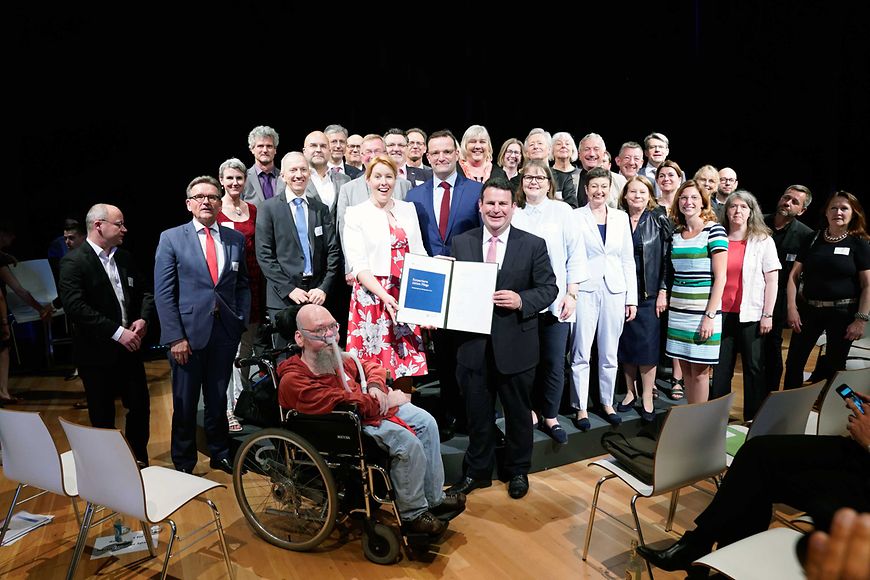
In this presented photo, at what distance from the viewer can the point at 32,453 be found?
266 cm

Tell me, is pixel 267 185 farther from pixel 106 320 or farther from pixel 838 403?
pixel 838 403

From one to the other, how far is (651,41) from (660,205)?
445 cm

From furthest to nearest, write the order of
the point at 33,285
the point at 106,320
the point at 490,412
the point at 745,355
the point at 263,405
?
the point at 33,285
the point at 745,355
the point at 490,412
the point at 106,320
the point at 263,405

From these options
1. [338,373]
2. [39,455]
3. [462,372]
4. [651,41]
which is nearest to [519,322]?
[462,372]

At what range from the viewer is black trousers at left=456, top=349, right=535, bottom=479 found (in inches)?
135

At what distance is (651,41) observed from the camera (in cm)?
798

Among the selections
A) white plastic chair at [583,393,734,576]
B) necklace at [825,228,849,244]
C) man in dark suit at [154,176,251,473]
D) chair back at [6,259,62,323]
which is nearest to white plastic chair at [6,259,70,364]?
chair back at [6,259,62,323]

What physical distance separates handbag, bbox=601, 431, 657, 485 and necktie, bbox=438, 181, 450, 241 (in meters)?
1.64

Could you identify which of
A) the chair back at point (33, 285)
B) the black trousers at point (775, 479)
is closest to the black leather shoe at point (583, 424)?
the black trousers at point (775, 479)

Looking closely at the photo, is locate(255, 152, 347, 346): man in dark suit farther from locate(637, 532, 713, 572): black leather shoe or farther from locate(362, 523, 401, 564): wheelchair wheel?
locate(637, 532, 713, 572): black leather shoe

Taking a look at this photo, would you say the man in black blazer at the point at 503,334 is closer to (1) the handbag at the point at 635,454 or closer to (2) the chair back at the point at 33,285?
(1) the handbag at the point at 635,454

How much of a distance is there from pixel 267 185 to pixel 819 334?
4194mm

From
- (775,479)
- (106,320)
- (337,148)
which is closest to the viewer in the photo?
(775,479)

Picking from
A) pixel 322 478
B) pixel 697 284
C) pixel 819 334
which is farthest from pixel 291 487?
pixel 819 334
